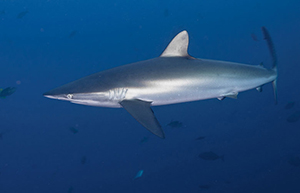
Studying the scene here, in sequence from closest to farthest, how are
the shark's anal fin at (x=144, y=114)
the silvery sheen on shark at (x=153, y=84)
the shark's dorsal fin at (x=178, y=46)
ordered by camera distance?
the shark's anal fin at (x=144, y=114) < the silvery sheen on shark at (x=153, y=84) < the shark's dorsal fin at (x=178, y=46)

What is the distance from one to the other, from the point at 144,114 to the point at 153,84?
507mm

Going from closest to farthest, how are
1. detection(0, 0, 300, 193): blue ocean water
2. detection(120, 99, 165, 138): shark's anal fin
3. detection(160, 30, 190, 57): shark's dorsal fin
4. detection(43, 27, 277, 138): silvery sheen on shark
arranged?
detection(120, 99, 165, 138): shark's anal fin, detection(43, 27, 277, 138): silvery sheen on shark, detection(160, 30, 190, 57): shark's dorsal fin, detection(0, 0, 300, 193): blue ocean water

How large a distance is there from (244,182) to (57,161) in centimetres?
1591

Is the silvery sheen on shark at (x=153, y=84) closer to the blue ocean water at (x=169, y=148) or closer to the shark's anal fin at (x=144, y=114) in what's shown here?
the shark's anal fin at (x=144, y=114)

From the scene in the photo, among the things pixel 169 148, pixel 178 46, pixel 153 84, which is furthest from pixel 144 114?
pixel 169 148

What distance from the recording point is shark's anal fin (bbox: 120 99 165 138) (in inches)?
88.0

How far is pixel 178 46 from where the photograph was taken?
3152 millimetres

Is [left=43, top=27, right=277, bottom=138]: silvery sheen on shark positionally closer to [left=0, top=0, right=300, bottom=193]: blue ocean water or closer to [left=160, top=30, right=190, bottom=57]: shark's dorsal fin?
[left=160, top=30, right=190, bottom=57]: shark's dorsal fin

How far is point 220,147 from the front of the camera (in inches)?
549

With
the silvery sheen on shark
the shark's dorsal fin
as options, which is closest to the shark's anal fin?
the silvery sheen on shark

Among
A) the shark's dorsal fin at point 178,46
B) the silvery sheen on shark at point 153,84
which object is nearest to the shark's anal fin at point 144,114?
the silvery sheen on shark at point 153,84

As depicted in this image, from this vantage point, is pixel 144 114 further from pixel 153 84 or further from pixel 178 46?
pixel 178 46

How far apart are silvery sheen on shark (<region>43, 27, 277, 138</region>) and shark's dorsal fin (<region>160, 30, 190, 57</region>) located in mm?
88

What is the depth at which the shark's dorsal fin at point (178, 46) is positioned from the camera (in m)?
3.15
